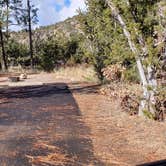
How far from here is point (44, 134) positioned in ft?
29.7

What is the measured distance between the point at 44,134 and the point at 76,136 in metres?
0.73

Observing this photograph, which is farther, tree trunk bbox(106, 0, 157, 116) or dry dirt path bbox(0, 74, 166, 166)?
tree trunk bbox(106, 0, 157, 116)

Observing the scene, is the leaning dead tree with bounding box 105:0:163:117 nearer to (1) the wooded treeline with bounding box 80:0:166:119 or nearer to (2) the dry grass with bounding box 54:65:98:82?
(1) the wooded treeline with bounding box 80:0:166:119

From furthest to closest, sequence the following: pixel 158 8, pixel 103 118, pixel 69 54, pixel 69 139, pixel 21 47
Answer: pixel 21 47, pixel 69 54, pixel 103 118, pixel 158 8, pixel 69 139

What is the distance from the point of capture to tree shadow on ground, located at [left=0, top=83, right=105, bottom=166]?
23.0 ft

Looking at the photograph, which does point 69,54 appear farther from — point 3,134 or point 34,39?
point 3,134

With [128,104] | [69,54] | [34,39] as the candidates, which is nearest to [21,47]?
[34,39]

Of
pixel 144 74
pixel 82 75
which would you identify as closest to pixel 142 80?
pixel 144 74

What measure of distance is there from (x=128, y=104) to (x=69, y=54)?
32507mm

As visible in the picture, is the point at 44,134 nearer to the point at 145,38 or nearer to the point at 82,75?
the point at 145,38

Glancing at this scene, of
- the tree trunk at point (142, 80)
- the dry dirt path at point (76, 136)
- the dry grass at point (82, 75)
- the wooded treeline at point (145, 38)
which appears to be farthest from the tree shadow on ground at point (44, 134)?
the dry grass at point (82, 75)

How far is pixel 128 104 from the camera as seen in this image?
449 inches

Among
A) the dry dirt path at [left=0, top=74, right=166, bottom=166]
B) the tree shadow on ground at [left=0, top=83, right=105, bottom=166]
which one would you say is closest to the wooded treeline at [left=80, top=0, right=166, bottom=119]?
the dry dirt path at [left=0, top=74, right=166, bottom=166]

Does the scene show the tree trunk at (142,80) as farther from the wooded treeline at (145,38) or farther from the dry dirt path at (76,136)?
the dry dirt path at (76,136)
